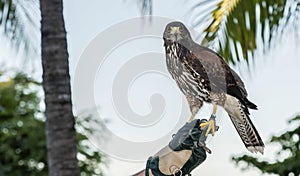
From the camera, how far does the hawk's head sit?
2.98 m

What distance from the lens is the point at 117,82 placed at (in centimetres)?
309

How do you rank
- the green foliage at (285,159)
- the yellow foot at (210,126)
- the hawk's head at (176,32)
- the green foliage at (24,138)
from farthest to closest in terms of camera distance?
1. the green foliage at (24,138)
2. the green foliage at (285,159)
3. the hawk's head at (176,32)
4. the yellow foot at (210,126)

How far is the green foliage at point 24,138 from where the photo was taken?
13.9m

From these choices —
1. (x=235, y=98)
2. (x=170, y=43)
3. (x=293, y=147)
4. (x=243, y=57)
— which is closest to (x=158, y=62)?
(x=170, y=43)

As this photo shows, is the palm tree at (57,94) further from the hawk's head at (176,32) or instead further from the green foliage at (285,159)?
the green foliage at (285,159)

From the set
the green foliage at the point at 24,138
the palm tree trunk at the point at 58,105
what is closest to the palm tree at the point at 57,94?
the palm tree trunk at the point at 58,105

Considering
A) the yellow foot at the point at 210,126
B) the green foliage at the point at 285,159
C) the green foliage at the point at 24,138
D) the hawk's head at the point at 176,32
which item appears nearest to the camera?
the yellow foot at the point at 210,126

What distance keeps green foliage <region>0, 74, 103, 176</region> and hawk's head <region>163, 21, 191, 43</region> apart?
10.7m

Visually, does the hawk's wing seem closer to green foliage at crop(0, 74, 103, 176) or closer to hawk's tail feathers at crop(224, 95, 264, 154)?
hawk's tail feathers at crop(224, 95, 264, 154)

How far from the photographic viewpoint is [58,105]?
5.21 m

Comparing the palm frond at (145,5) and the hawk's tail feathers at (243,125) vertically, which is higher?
the palm frond at (145,5)

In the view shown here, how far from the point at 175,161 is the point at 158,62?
48 centimetres

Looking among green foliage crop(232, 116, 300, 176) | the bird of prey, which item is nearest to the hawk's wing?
the bird of prey

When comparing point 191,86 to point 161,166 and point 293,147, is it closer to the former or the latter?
point 161,166
